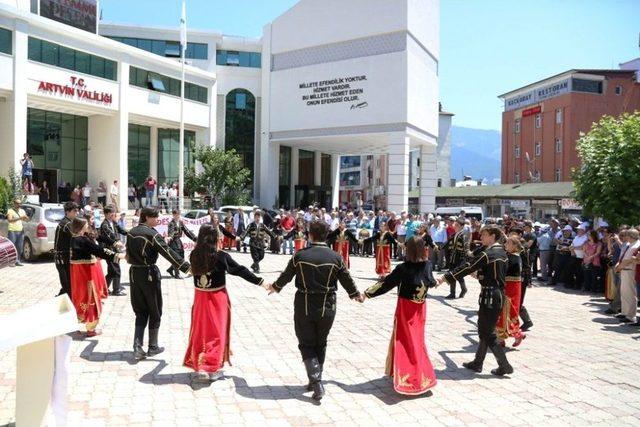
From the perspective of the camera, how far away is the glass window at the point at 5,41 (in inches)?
989

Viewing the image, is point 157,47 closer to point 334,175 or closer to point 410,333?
point 334,175

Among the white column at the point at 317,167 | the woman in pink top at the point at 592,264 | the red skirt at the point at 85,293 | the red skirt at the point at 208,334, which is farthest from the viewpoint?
the white column at the point at 317,167

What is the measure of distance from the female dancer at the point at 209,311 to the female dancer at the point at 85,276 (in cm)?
254

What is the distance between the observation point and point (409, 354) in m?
6.18

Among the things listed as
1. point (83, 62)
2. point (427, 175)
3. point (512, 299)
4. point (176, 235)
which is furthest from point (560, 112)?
point (512, 299)

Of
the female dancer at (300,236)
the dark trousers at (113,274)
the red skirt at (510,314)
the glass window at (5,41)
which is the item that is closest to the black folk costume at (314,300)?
the red skirt at (510,314)

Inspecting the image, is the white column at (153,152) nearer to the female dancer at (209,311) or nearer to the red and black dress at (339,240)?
the red and black dress at (339,240)

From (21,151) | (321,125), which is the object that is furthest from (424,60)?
(21,151)

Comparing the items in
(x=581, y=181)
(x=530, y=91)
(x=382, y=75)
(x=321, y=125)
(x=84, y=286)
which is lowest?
(x=84, y=286)

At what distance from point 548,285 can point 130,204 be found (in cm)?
2459

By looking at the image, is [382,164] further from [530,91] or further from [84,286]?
[84,286]

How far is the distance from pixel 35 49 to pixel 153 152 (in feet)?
37.2

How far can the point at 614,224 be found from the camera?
15797 millimetres

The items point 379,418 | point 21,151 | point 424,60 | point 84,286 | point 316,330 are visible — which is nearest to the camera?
point 379,418
